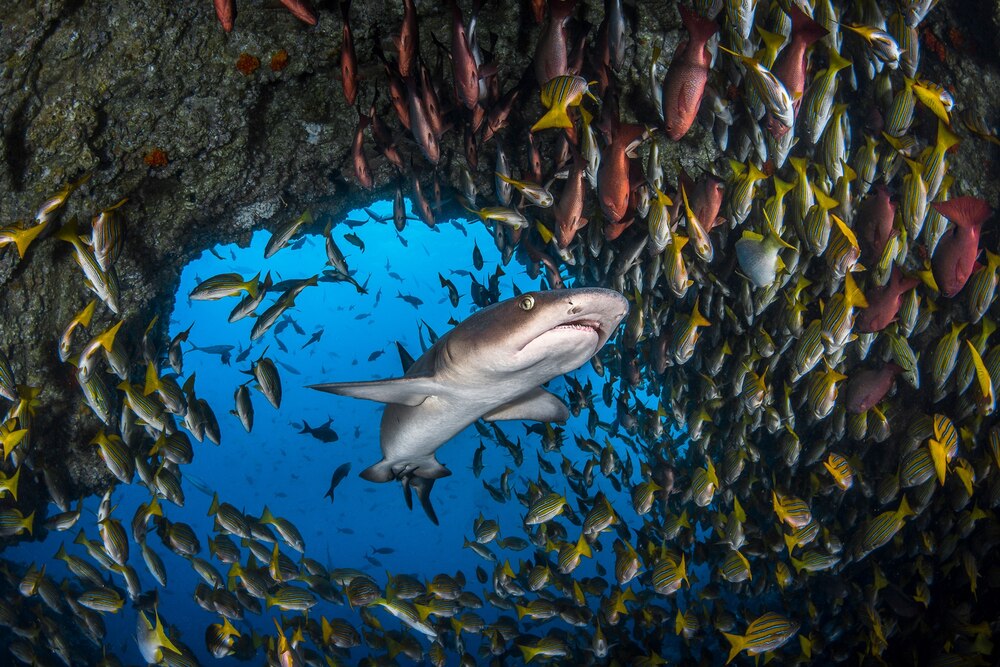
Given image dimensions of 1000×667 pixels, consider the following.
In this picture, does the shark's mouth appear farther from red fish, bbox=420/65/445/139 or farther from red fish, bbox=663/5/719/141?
red fish, bbox=420/65/445/139

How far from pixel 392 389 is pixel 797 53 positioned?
150 inches

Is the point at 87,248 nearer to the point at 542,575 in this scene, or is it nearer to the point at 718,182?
the point at 718,182

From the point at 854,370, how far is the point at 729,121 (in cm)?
385

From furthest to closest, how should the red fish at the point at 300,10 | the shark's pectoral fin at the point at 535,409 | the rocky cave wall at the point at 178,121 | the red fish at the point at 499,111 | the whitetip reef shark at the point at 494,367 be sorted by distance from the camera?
the shark's pectoral fin at the point at 535,409 → the rocky cave wall at the point at 178,121 → the red fish at the point at 499,111 → the red fish at the point at 300,10 → the whitetip reef shark at the point at 494,367

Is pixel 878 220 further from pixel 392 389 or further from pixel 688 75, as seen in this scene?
pixel 392 389

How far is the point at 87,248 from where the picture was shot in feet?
13.7

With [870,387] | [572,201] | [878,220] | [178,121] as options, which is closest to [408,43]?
[572,201]

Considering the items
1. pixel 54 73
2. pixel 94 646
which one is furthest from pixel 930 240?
pixel 94 646

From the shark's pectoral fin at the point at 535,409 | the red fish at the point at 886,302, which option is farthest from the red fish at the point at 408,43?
the red fish at the point at 886,302

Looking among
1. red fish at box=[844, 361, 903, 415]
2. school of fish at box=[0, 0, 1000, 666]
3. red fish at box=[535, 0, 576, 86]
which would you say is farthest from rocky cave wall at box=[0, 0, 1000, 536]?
red fish at box=[844, 361, 903, 415]

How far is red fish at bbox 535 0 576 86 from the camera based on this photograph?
3736mm

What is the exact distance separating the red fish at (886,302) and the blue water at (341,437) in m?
3.80

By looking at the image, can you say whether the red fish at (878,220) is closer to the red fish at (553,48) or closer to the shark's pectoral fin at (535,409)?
the red fish at (553,48)

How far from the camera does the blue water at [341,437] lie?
83.1ft
